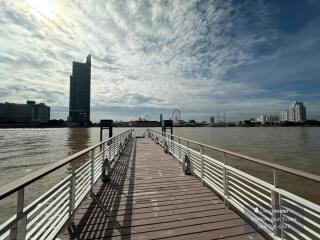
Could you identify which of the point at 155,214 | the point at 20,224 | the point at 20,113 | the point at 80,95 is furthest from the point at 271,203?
the point at 80,95

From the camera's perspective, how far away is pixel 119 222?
354 cm

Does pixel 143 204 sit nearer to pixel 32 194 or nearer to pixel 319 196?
pixel 32 194

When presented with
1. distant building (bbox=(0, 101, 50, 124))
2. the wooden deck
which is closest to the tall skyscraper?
distant building (bbox=(0, 101, 50, 124))

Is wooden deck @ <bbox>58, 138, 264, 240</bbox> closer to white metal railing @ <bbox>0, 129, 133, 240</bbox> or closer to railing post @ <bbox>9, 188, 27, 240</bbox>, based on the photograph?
white metal railing @ <bbox>0, 129, 133, 240</bbox>

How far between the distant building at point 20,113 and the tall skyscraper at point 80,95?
1871 cm

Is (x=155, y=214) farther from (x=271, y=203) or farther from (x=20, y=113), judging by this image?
(x=20, y=113)

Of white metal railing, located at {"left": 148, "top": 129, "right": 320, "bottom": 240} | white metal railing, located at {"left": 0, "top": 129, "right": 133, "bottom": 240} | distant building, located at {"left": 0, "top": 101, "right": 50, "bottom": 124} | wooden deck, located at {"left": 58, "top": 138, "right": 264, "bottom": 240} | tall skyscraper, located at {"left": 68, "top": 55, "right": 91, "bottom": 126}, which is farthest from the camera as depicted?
tall skyscraper, located at {"left": 68, "top": 55, "right": 91, "bottom": 126}

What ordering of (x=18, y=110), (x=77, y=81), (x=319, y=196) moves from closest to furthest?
(x=319, y=196) < (x=18, y=110) < (x=77, y=81)

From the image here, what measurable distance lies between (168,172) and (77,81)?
156673mm

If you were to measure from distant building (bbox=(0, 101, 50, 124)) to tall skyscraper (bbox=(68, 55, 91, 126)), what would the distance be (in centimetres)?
1871

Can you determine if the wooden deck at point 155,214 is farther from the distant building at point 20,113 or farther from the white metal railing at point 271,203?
the distant building at point 20,113

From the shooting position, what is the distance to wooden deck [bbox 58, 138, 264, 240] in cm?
320

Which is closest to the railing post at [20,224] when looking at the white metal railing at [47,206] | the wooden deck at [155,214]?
the white metal railing at [47,206]

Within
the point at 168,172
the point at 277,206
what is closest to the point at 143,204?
the point at 277,206
